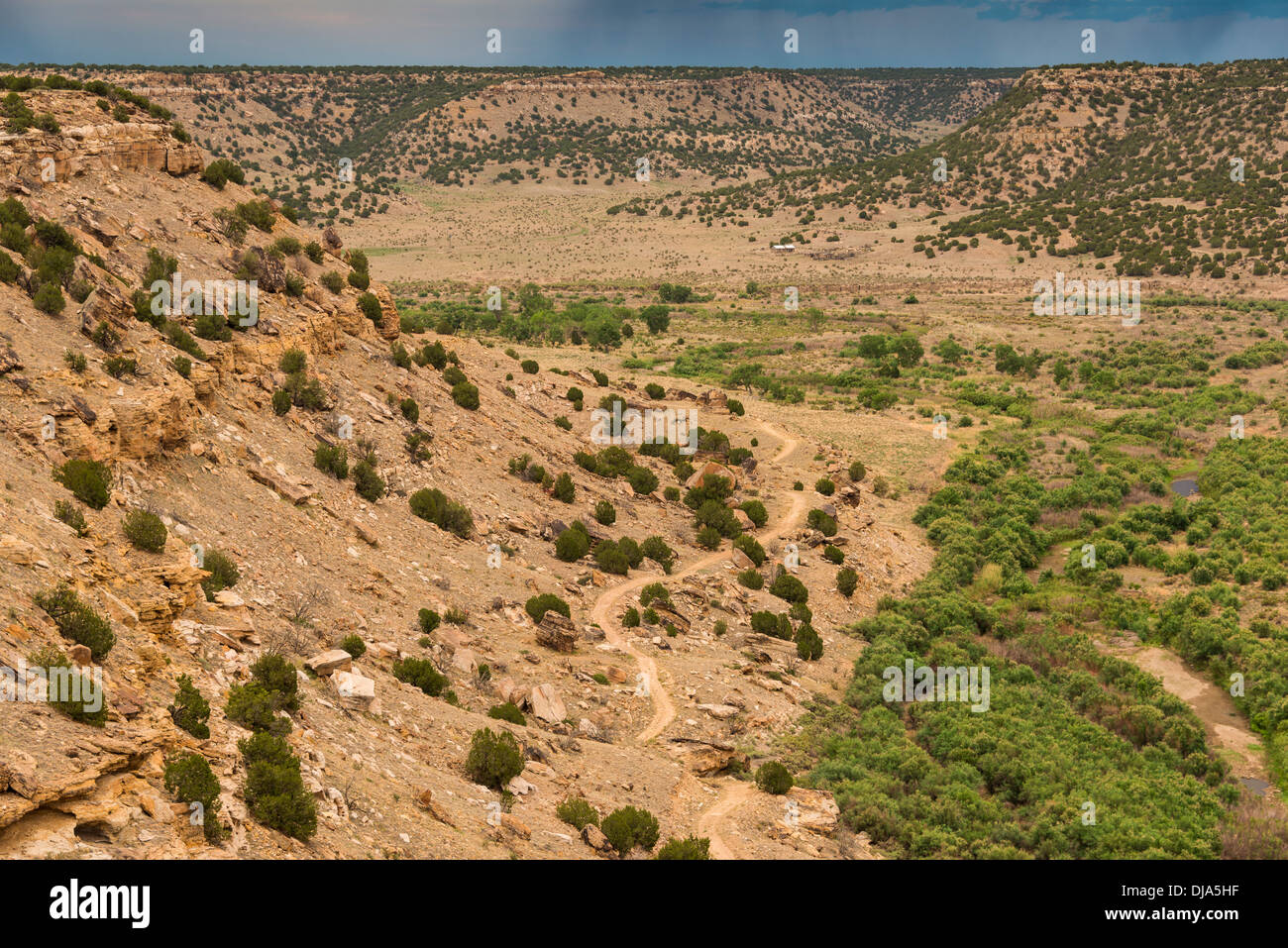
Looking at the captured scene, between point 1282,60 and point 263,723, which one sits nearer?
point 263,723

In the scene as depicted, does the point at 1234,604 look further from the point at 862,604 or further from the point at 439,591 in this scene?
the point at 439,591

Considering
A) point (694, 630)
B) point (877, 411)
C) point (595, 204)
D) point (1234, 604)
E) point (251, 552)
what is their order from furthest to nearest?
point (595, 204) → point (877, 411) → point (1234, 604) → point (694, 630) → point (251, 552)

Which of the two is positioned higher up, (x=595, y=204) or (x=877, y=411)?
(x=595, y=204)

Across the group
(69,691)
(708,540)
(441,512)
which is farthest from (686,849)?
(708,540)

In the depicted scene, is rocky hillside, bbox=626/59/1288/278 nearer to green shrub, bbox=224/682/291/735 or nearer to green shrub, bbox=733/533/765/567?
green shrub, bbox=733/533/765/567

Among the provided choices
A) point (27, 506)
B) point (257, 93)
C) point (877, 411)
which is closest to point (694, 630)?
point (27, 506)

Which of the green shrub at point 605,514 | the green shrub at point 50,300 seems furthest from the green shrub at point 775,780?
the green shrub at point 50,300

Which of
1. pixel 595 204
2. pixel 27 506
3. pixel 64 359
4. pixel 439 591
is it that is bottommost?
pixel 439 591
